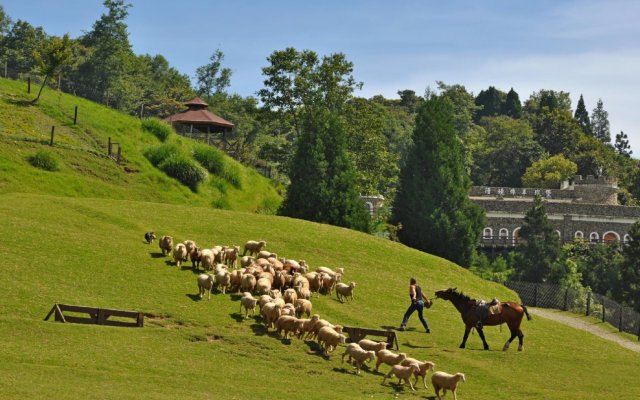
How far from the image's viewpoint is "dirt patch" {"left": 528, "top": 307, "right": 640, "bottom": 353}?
56.4 m

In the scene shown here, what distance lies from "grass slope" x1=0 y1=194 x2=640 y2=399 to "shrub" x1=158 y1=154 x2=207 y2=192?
60.6 feet

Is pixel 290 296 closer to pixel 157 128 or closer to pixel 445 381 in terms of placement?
pixel 445 381

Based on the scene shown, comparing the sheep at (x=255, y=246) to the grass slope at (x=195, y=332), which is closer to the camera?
the grass slope at (x=195, y=332)

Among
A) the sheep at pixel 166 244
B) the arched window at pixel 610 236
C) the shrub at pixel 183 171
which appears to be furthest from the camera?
the arched window at pixel 610 236

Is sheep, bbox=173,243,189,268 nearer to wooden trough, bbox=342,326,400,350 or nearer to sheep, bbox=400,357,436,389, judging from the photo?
wooden trough, bbox=342,326,400,350

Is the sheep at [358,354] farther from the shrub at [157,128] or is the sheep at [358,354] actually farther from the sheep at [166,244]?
the shrub at [157,128]

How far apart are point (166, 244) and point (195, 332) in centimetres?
1135

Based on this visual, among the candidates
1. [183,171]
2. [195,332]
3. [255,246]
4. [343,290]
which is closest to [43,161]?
[183,171]

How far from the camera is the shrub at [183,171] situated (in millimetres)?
78750

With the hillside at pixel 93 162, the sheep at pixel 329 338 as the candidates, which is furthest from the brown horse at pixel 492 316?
the hillside at pixel 93 162

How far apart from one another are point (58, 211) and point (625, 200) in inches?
5358

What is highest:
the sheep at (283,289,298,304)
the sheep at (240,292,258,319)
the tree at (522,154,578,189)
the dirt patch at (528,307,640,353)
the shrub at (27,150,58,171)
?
the tree at (522,154,578,189)

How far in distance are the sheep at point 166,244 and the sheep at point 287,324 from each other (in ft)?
38.8

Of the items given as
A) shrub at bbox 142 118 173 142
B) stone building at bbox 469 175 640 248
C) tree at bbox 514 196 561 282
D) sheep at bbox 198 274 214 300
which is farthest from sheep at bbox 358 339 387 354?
stone building at bbox 469 175 640 248
